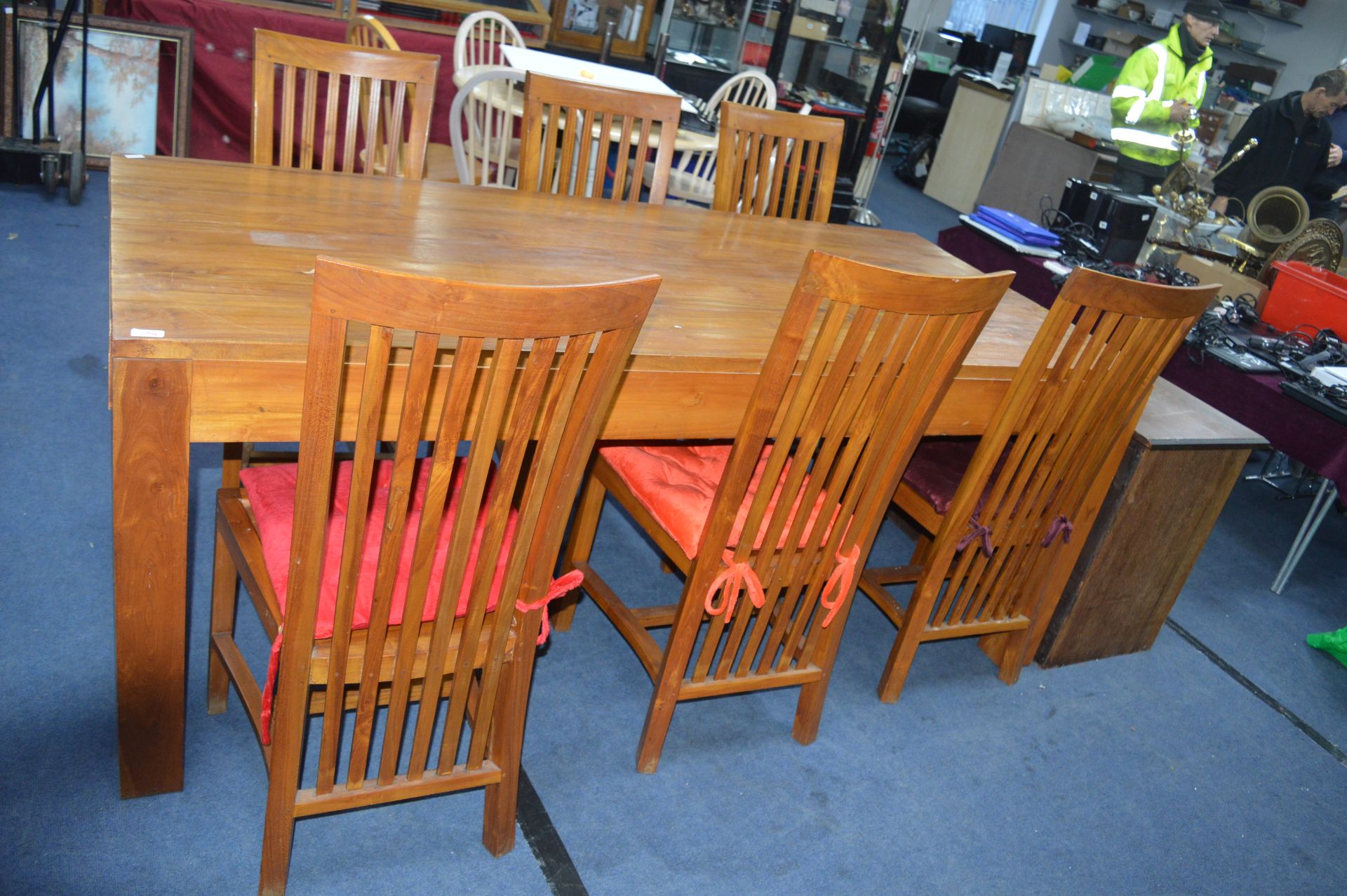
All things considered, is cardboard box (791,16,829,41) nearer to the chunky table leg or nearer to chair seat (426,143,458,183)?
chair seat (426,143,458,183)

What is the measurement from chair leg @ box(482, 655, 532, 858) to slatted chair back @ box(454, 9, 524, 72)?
8.66 feet

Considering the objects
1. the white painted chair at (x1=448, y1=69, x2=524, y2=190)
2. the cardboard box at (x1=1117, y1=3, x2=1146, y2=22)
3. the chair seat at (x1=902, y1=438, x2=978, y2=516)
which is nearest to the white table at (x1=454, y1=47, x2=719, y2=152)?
the white painted chair at (x1=448, y1=69, x2=524, y2=190)

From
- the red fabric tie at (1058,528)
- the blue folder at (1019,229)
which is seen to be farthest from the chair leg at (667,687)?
the blue folder at (1019,229)

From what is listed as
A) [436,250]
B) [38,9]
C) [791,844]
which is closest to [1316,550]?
[791,844]

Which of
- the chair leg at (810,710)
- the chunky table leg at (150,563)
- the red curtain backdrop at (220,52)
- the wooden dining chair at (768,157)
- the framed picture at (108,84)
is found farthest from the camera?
the red curtain backdrop at (220,52)

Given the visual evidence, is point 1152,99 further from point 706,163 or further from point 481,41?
point 481,41

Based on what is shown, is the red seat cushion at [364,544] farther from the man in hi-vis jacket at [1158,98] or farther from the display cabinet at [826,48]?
the display cabinet at [826,48]

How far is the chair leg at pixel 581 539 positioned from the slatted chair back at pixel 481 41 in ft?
6.68

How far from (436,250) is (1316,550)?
9.61 feet

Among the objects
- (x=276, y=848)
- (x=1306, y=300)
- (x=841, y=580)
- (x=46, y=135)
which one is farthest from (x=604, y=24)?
(x=276, y=848)

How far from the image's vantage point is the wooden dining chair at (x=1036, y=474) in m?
1.70

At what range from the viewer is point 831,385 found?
1.45 metres

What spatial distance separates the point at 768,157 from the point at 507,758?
1.67 m

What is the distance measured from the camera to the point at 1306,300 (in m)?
2.87
